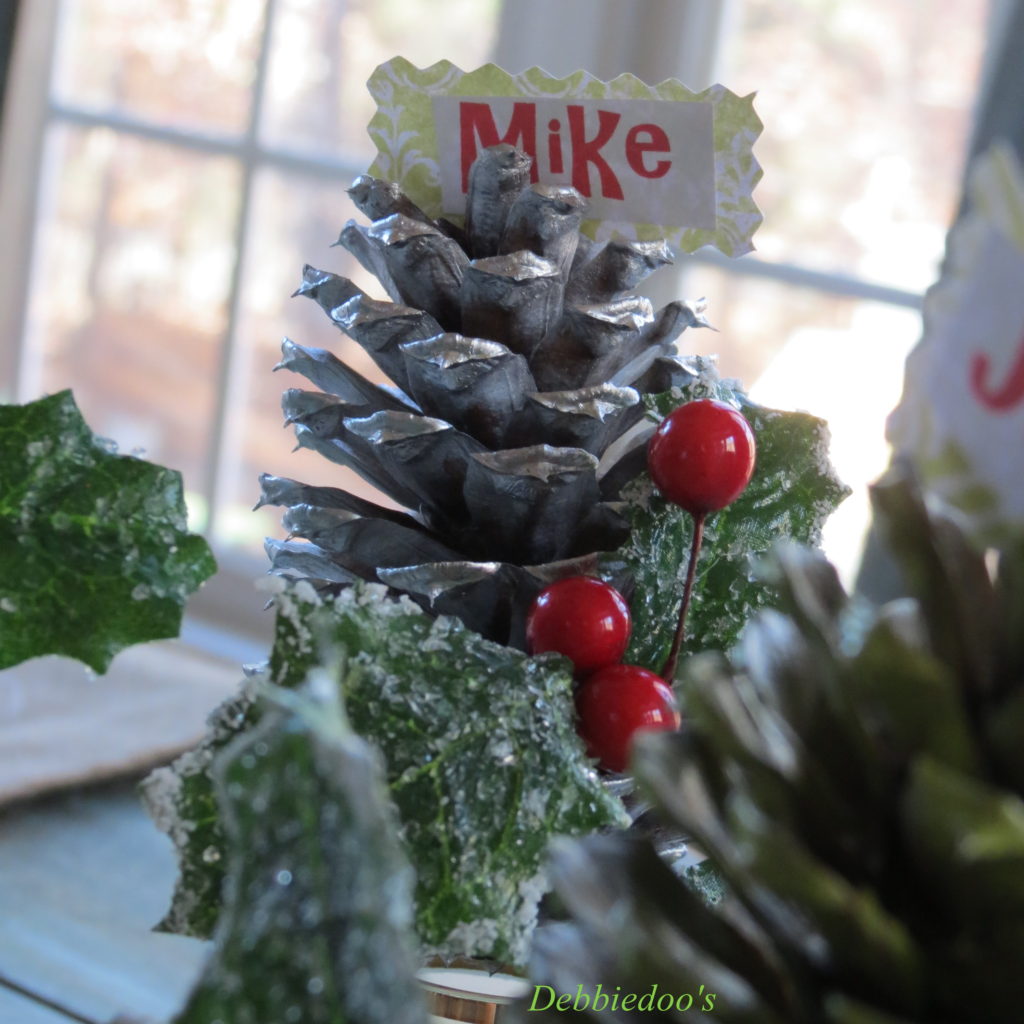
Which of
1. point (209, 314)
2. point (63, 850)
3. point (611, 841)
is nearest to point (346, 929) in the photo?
point (611, 841)

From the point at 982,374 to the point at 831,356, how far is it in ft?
3.07

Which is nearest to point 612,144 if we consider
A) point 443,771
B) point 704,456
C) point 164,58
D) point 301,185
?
point 704,456

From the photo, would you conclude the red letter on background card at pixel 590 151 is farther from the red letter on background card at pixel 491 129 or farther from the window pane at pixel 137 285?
the window pane at pixel 137 285

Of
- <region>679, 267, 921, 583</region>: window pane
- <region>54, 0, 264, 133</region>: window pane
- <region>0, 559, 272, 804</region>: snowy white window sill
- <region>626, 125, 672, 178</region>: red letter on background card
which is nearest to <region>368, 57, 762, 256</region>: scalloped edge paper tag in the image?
<region>626, 125, 672, 178</region>: red letter on background card

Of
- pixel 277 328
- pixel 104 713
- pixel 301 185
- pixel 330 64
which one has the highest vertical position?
pixel 330 64

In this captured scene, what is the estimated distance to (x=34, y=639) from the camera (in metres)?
Result: 0.32

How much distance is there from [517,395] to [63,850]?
53cm

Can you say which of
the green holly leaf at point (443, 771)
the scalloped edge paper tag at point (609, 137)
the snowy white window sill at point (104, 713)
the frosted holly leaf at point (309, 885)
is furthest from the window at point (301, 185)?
the frosted holly leaf at point (309, 885)

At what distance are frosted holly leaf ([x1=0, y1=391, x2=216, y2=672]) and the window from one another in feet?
2.67

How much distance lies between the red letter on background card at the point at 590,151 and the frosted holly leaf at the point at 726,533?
0.08 metres

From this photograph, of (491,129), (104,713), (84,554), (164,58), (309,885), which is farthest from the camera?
(164,58)

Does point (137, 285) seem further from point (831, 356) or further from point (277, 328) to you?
point (831, 356)

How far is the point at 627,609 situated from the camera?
0.36m

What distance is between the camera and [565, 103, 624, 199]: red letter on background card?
15.8 inches
